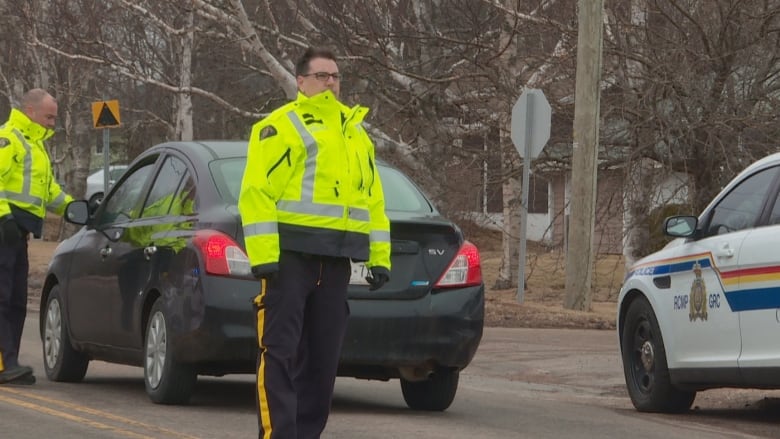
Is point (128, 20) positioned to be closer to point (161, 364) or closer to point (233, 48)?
point (233, 48)

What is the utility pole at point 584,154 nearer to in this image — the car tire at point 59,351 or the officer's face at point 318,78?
the car tire at point 59,351

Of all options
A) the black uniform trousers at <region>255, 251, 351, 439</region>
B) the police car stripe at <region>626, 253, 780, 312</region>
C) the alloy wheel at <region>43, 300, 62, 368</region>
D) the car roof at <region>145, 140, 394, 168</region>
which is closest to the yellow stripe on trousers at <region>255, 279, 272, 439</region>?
the black uniform trousers at <region>255, 251, 351, 439</region>

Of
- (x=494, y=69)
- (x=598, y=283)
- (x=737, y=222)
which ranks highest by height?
(x=494, y=69)

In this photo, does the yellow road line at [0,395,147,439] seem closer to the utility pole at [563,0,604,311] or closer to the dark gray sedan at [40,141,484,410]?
the dark gray sedan at [40,141,484,410]

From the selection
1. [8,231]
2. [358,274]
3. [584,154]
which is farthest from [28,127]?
[584,154]

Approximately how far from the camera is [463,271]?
938cm

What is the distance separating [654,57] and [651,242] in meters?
3.49

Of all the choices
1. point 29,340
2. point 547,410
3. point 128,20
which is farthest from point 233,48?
point 547,410

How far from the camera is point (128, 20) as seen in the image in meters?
36.8

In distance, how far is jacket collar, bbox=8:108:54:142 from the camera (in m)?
10.9

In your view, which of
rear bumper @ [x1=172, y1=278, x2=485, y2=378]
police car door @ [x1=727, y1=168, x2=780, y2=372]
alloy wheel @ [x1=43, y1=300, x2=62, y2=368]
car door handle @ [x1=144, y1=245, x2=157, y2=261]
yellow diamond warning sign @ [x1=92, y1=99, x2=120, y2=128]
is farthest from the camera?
yellow diamond warning sign @ [x1=92, y1=99, x2=120, y2=128]

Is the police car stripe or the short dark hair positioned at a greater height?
the short dark hair

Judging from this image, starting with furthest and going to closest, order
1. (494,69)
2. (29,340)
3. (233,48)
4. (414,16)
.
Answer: (233,48), (414,16), (494,69), (29,340)

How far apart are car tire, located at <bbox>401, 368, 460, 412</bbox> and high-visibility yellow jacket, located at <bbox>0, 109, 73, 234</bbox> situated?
9.00ft
